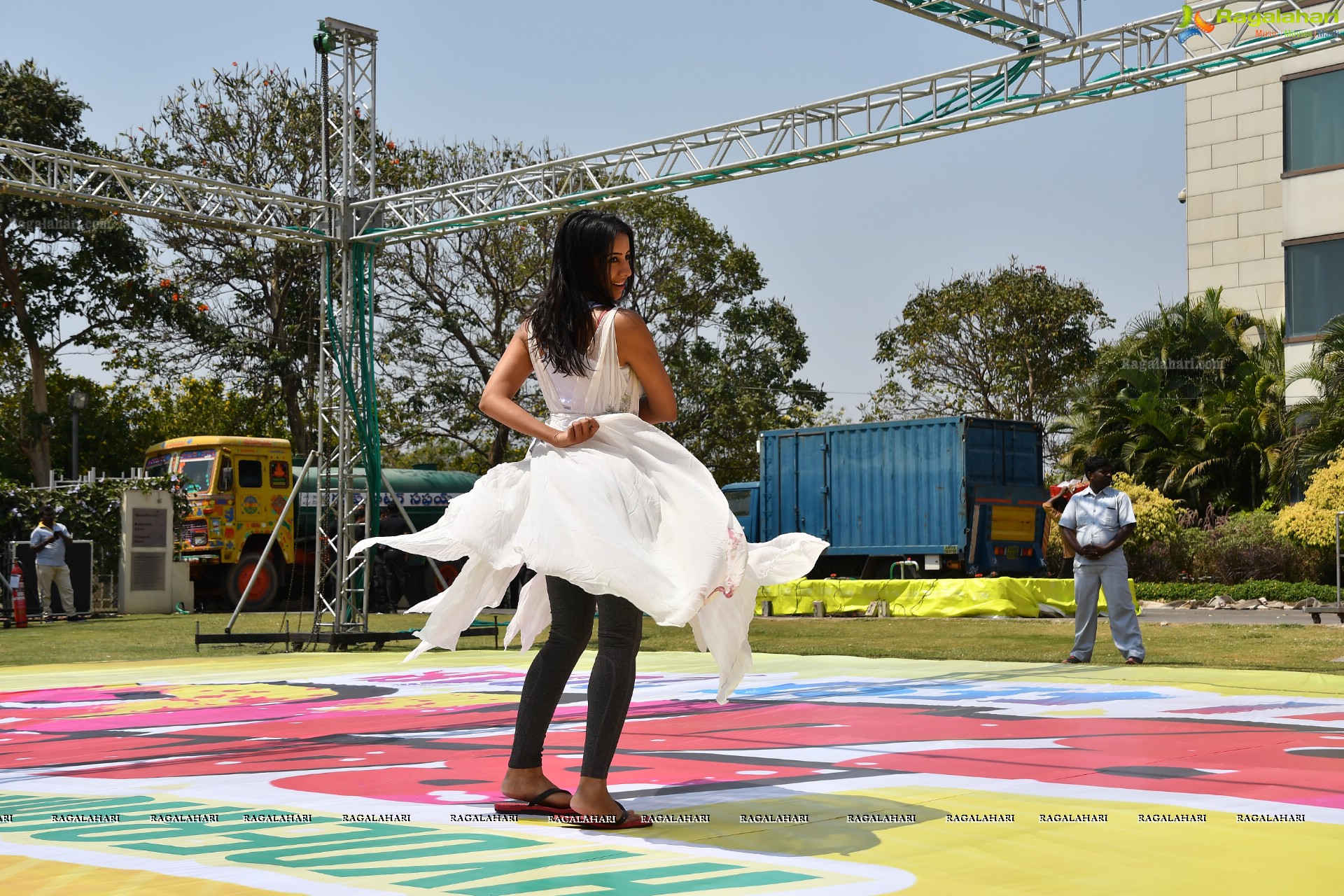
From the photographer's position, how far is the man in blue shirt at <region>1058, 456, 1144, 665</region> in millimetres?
9547

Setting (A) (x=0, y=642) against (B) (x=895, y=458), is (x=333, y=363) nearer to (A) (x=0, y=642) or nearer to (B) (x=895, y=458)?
(A) (x=0, y=642)

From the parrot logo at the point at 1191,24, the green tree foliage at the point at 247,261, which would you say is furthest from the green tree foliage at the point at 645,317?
the parrot logo at the point at 1191,24

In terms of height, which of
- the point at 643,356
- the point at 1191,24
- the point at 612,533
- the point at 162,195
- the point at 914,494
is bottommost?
the point at 612,533

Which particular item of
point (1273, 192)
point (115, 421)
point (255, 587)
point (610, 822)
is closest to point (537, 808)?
point (610, 822)

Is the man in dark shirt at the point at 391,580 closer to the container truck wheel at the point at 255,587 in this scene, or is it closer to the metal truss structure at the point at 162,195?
the container truck wheel at the point at 255,587

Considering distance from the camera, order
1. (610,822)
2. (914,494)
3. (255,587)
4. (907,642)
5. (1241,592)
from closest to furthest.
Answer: (610,822) < (907,642) < (1241,592) < (914,494) < (255,587)

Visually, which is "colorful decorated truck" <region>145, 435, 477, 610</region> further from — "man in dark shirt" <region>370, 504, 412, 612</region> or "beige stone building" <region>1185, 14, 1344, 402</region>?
"beige stone building" <region>1185, 14, 1344, 402</region>

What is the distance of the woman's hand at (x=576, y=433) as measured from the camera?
12.3 feet

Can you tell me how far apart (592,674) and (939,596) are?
1563 cm

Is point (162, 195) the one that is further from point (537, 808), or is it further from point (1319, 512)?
point (1319, 512)

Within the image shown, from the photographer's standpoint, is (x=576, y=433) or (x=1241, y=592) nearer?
(x=576, y=433)

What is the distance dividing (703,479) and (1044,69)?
8451 mm

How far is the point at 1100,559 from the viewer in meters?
9.88

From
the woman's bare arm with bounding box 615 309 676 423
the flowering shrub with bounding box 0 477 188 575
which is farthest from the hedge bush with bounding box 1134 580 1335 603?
the woman's bare arm with bounding box 615 309 676 423
